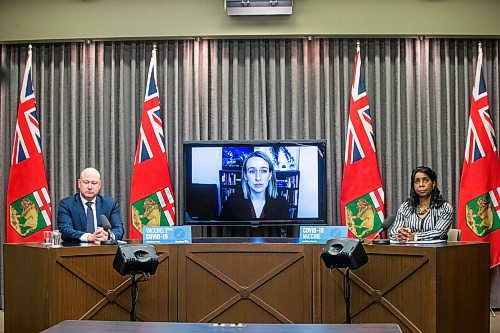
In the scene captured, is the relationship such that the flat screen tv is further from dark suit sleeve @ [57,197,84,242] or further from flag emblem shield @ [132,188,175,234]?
dark suit sleeve @ [57,197,84,242]

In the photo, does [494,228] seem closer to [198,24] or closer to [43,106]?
[198,24]

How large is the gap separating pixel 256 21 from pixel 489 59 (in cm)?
239

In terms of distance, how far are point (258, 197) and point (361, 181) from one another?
102cm

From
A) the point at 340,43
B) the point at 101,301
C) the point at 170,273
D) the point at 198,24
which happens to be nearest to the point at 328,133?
the point at 340,43

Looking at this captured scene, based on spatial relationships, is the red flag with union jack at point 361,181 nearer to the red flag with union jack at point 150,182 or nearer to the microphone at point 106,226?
the red flag with union jack at point 150,182

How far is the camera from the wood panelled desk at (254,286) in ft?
16.2

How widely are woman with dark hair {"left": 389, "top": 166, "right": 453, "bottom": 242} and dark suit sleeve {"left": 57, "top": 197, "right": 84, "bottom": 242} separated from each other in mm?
2385

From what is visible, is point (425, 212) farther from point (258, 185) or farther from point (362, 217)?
point (258, 185)

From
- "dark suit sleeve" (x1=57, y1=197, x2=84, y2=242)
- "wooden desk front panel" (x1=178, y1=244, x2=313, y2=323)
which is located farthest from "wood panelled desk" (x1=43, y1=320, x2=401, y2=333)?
"dark suit sleeve" (x1=57, y1=197, x2=84, y2=242)

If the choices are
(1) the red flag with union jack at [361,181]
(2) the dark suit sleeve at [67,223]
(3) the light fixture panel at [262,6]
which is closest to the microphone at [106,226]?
(2) the dark suit sleeve at [67,223]

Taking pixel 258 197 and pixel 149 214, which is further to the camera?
pixel 149 214

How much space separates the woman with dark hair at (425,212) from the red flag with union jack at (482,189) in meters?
1.70

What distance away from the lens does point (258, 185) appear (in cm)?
716

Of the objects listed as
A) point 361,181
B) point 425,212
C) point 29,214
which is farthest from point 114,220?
point 361,181
